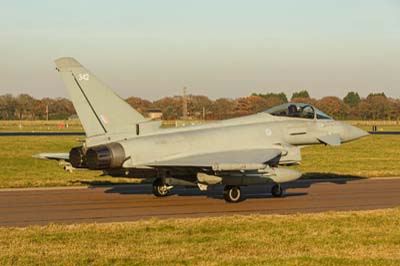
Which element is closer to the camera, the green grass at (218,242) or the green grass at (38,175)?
the green grass at (218,242)

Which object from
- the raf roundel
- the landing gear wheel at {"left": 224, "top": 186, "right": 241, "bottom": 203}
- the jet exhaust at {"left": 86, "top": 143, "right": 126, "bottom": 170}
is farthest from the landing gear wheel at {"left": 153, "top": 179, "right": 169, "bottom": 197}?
the raf roundel

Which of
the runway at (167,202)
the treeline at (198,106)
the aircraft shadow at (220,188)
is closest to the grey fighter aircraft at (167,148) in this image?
the runway at (167,202)

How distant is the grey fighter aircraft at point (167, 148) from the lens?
1878cm

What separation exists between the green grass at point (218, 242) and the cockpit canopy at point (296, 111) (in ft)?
21.6

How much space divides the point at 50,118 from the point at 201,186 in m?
154

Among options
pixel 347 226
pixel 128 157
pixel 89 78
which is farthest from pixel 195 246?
pixel 89 78

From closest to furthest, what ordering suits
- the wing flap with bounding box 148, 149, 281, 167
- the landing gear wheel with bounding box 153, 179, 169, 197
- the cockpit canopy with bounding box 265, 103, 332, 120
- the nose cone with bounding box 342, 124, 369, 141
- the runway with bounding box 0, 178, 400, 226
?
the runway with bounding box 0, 178, 400, 226, the wing flap with bounding box 148, 149, 281, 167, the landing gear wheel with bounding box 153, 179, 169, 197, the cockpit canopy with bounding box 265, 103, 332, 120, the nose cone with bounding box 342, 124, 369, 141

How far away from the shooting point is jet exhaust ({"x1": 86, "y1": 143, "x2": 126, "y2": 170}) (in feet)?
60.0

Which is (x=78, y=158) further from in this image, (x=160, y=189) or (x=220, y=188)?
(x=220, y=188)

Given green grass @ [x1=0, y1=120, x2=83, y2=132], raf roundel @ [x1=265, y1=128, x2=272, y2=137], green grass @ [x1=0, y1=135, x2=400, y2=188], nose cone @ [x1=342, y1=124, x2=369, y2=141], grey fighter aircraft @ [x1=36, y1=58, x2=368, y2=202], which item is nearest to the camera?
grey fighter aircraft @ [x1=36, y1=58, x2=368, y2=202]

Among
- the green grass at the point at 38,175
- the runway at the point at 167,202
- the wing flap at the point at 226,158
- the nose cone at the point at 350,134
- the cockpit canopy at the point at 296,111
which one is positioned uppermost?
the cockpit canopy at the point at 296,111

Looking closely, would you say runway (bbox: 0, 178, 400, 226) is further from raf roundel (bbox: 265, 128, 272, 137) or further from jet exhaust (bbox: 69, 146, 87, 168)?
raf roundel (bbox: 265, 128, 272, 137)

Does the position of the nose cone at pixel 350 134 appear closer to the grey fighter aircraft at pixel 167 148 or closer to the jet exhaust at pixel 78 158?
the grey fighter aircraft at pixel 167 148

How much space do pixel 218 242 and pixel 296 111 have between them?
10.6 meters
